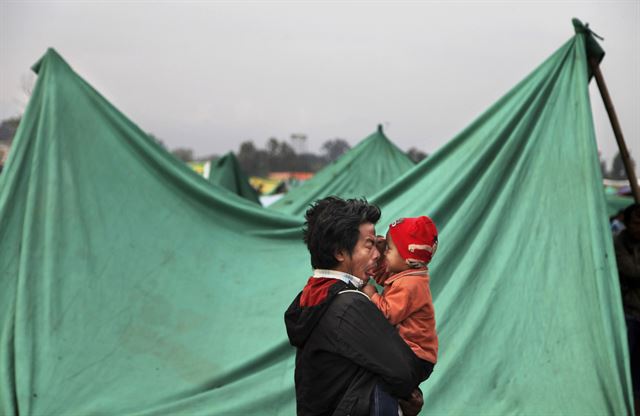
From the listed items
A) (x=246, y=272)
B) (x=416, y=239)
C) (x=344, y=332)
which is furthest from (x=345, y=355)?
(x=246, y=272)

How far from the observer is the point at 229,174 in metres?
11.1

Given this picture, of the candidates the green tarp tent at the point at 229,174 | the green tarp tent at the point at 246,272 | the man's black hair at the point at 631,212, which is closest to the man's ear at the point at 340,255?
the green tarp tent at the point at 246,272

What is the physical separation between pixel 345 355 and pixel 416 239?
53 cm

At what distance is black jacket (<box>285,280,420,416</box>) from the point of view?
1434mm

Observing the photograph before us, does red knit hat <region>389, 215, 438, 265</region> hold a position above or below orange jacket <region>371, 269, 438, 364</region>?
above

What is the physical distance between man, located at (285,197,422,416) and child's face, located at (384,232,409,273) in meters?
0.26

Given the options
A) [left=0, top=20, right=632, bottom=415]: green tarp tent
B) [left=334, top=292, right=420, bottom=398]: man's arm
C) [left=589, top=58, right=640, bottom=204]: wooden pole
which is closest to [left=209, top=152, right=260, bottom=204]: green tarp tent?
[left=0, top=20, right=632, bottom=415]: green tarp tent

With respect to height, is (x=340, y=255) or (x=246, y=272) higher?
(x=340, y=255)

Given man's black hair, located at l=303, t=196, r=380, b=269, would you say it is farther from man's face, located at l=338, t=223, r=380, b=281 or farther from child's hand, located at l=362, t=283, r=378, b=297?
child's hand, located at l=362, t=283, r=378, b=297

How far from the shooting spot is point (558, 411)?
2729 mm

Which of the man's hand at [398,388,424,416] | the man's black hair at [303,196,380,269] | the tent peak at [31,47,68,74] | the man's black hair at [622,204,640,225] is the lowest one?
the man's black hair at [622,204,640,225]

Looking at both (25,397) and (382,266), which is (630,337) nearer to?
(382,266)

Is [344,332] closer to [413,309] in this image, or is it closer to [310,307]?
[310,307]

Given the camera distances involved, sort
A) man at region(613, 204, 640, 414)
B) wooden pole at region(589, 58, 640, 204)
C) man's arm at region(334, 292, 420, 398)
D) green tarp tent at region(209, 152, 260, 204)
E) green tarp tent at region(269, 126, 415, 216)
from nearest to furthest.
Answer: man's arm at region(334, 292, 420, 398) → man at region(613, 204, 640, 414) → wooden pole at region(589, 58, 640, 204) → green tarp tent at region(269, 126, 415, 216) → green tarp tent at region(209, 152, 260, 204)
